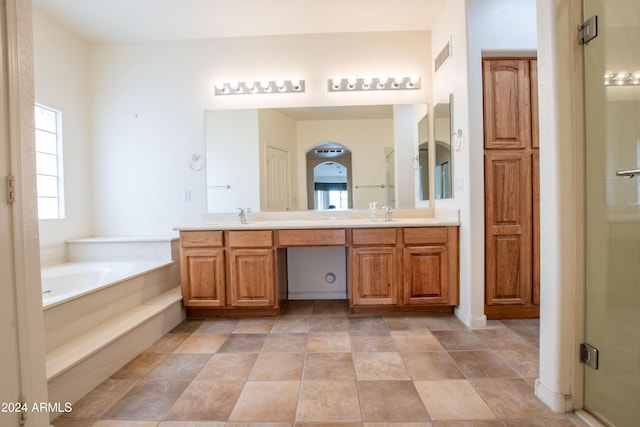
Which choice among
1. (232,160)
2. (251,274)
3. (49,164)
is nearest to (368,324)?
(251,274)

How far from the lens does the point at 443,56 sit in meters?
2.63

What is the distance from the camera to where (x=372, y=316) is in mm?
2523

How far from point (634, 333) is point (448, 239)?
1.37 meters

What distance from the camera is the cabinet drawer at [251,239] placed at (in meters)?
2.48

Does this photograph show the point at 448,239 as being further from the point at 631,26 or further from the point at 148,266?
the point at 148,266

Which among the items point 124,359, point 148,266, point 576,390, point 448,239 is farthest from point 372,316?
point 148,266

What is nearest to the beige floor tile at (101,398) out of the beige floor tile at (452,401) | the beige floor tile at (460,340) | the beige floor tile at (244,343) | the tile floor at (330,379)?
the tile floor at (330,379)

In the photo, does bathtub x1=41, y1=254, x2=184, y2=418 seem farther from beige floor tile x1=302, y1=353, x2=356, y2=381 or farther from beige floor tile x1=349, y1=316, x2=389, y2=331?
beige floor tile x1=349, y1=316, x2=389, y2=331

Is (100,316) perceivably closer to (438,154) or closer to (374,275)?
(374,275)

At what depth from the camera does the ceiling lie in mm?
2512

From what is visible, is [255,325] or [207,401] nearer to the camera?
[207,401]

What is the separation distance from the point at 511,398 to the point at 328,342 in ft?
3.57

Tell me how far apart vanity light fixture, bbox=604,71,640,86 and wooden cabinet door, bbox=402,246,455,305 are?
152 cm

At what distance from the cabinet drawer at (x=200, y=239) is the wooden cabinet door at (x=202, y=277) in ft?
0.14
